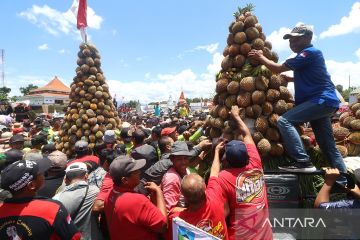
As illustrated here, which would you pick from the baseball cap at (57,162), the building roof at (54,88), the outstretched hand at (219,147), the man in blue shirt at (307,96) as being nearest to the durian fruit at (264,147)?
the man in blue shirt at (307,96)

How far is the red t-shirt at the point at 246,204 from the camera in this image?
119 inches

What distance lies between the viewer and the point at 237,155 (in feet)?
Answer: 10.1

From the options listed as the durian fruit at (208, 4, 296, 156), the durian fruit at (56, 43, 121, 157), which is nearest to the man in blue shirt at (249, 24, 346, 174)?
the durian fruit at (208, 4, 296, 156)

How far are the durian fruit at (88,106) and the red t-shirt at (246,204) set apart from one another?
6.21 m

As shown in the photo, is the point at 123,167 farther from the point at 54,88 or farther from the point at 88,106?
the point at 54,88

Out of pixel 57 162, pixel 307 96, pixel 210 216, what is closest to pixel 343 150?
pixel 307 96

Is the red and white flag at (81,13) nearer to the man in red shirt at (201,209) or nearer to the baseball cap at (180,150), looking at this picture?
the baseball cap at (180,150)

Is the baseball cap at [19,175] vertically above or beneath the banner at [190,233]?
above

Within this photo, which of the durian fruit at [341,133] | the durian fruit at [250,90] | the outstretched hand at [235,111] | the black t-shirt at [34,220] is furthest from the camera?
the durian fruit at [341,133]

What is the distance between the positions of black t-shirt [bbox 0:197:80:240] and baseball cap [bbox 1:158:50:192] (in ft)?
0.37

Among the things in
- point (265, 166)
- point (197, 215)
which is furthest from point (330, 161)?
point (197, 215)

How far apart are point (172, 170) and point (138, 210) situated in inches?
33.5

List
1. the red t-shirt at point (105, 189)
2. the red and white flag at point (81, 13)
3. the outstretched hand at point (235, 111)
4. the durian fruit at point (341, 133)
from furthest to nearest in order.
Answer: the red and white flag at point (81, 13) < the durian fruit at point (341, 133) < the outstretched hand at point (235, 111) < the red t-shirt at point (105, 189)

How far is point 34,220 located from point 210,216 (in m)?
1.40
